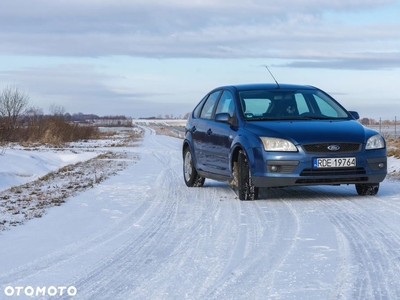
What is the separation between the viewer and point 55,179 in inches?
541

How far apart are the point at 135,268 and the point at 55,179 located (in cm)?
887

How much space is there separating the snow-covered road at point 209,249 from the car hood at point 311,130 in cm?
78

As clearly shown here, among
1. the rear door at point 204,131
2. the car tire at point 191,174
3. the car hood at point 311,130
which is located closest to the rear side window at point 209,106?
the rear door at point 204,131

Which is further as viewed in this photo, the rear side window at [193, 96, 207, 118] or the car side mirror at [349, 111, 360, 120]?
the rear side window at [193, 96, 207, 118]

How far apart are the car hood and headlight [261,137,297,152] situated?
0.05m

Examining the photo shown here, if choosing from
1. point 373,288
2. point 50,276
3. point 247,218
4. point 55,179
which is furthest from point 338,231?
point 55,179

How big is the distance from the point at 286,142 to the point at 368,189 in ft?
4.73

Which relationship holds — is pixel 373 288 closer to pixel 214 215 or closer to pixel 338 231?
pixel 338 231

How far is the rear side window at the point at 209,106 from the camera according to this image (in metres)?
11.2

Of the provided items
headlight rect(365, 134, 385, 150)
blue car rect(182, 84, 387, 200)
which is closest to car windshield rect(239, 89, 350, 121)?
blue car rect(182, 84, 387, 200)

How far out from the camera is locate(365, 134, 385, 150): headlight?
906cm

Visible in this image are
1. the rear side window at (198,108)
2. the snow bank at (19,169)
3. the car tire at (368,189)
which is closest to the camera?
the car tire at (368,189)

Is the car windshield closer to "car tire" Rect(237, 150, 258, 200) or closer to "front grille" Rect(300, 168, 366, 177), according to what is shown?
"car tire" Rect(237, 150, 258, 200)

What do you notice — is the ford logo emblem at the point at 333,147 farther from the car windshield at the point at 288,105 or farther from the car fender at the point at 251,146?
the car windshield at the point at 288,105
